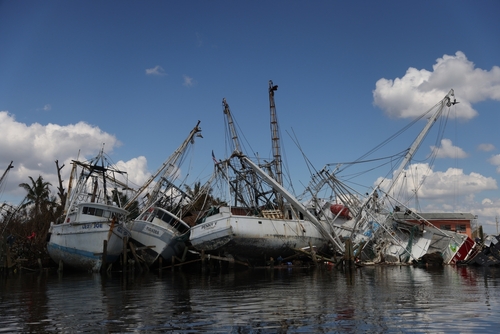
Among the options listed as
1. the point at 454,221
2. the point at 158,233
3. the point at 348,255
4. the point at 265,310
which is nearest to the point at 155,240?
the point at 158,233

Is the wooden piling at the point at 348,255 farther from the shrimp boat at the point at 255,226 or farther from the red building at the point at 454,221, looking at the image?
the red building at the point at 454,221

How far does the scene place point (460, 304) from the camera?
13.8m

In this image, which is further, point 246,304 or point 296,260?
point 296,260

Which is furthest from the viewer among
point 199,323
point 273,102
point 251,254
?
point 273,102

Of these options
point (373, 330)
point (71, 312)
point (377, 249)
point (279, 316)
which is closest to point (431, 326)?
point (373, 330)

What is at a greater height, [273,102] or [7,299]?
[273,102]

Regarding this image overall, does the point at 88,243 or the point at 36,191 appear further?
the point at 36,191

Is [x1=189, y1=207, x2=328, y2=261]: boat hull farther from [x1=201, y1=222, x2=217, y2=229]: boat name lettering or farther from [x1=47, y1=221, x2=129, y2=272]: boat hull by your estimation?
[x1=47, y1=221, x2=129, y2=272]: boat hull

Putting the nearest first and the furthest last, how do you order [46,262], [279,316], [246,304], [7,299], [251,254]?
[279,316]
[246,304]
[7,299]
[251,254]
[46,262]

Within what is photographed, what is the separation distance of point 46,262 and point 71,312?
32.2 metres

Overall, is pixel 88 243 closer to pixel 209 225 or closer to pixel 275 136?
pixel 209 225

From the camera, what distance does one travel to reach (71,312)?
13.8 metres

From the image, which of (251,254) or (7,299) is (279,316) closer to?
(7,299)

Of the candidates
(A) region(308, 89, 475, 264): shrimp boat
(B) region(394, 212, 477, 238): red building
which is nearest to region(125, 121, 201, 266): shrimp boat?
(A) region(308, 89, 475, 264): shrimp boat
